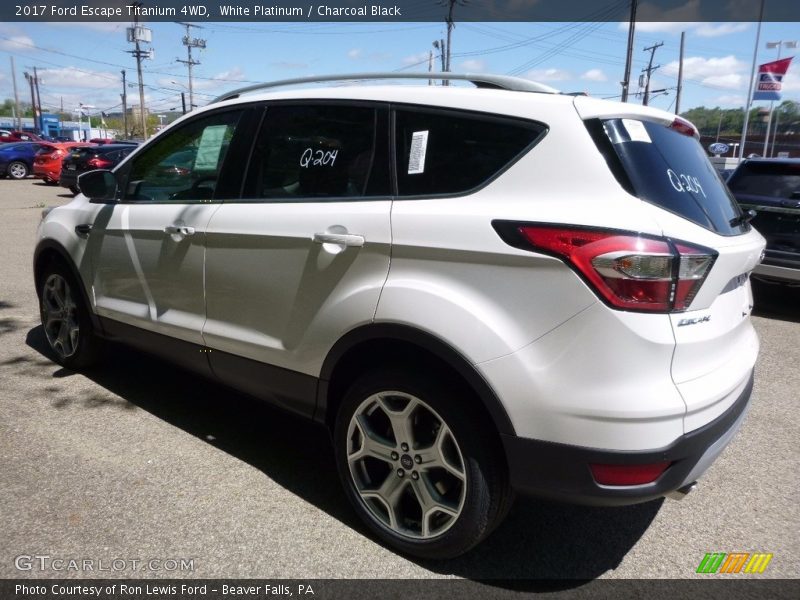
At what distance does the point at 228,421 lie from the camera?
156 inches

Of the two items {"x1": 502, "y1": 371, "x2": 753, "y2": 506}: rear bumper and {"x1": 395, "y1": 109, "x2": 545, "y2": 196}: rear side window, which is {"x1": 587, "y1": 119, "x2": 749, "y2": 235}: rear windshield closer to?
{"x1": 395, "y1": 109, "x2": 545, "y2": 196}: rear side window

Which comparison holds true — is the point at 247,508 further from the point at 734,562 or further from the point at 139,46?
the point at 139,46

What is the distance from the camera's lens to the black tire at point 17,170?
82.4 feet

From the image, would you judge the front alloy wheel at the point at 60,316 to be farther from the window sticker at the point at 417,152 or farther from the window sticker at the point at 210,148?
the window sticker at the point at 417,152

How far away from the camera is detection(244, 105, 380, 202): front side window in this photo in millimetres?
2762

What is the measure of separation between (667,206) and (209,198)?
225 cm

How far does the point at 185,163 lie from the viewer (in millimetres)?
3641

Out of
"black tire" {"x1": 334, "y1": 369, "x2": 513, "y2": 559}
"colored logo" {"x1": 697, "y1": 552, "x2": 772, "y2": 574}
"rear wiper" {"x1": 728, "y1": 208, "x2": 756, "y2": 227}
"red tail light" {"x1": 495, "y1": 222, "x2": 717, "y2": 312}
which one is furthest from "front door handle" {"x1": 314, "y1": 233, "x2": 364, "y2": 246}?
"colored logo" {"x1": 697, "y1": 552, "x2": 772, "y2": 574}

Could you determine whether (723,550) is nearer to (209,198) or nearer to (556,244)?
(556,244)

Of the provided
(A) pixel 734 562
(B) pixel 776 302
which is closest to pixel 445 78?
(A) pixel 734 562

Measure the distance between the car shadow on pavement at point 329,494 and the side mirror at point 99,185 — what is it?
1.30 meters

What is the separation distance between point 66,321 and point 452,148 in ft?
10.9

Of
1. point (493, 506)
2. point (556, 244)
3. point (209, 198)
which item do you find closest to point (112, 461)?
point (209, 198)

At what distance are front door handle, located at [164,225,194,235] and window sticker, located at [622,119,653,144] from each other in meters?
2.16
